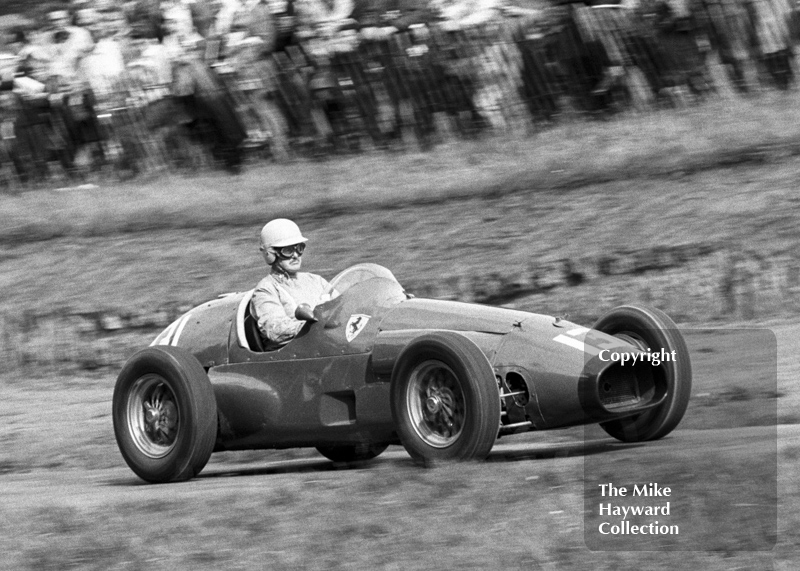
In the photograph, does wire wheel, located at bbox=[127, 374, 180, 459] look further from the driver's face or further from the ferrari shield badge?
the ferrari shield badge

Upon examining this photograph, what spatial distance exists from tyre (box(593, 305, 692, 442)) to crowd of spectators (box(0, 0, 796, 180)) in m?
→ 6.41

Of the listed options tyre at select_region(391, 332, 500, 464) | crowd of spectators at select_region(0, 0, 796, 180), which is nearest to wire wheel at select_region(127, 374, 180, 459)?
tyre at select_region(391, 332, 500, 464)

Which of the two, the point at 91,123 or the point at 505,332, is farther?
the point at 91,123

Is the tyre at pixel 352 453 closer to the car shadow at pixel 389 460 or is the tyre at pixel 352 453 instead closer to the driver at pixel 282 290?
the car shadow at pixel 389 460

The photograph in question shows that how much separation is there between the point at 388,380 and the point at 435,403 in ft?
1.39

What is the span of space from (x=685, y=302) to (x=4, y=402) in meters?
5.54

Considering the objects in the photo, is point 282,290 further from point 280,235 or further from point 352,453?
point 352,453

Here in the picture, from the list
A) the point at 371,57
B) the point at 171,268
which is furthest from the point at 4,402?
the point at 371,57

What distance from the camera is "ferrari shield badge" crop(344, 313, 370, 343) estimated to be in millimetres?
7137

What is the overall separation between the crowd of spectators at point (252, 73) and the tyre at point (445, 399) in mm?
6930

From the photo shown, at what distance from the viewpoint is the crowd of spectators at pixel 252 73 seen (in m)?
13.5

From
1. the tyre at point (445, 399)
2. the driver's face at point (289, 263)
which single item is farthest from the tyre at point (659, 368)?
the driver's face at point (289, 263)

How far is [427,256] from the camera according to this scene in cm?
1276

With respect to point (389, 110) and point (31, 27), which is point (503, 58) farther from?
point (31, 27)
